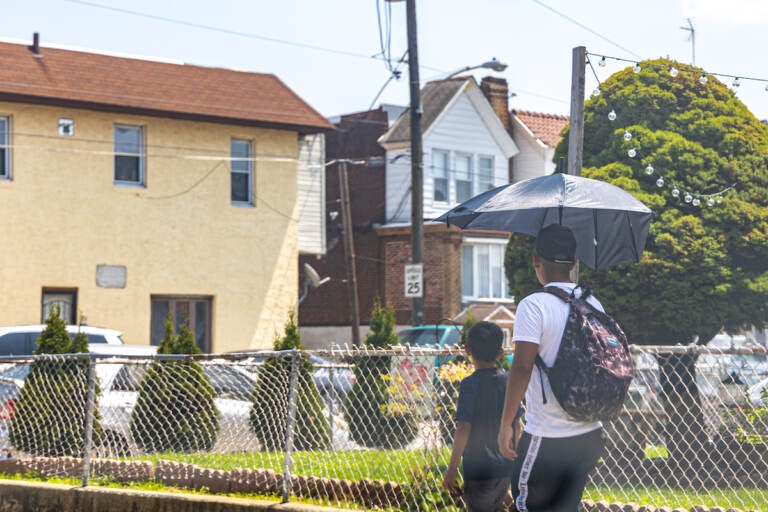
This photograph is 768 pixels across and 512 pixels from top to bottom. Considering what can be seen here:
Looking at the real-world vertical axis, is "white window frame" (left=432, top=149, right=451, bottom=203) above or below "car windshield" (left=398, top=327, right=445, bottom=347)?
above

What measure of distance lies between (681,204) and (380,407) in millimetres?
5202

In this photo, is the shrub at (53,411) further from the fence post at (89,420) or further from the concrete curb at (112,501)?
the concrete curb at (112,501)

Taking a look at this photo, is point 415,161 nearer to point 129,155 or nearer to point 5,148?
point 129,155

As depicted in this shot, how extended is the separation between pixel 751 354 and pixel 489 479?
146cm

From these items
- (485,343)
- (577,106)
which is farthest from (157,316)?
(485,343)

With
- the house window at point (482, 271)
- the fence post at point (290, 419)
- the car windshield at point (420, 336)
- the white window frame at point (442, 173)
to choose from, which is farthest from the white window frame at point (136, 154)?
the fence post at point (290, 419)

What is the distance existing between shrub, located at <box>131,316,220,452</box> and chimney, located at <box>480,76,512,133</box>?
32761mm

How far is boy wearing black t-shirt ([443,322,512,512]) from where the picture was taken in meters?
6.56

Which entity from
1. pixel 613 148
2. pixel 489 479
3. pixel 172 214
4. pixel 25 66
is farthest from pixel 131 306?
pixel 489 479

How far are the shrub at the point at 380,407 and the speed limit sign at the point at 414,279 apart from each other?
1547cm

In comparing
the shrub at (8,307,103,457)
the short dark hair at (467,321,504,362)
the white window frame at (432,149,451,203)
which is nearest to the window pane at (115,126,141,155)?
the white window frame at (432,149,451,203)

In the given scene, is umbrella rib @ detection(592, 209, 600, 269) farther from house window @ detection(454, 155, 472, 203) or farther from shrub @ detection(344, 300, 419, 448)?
house window @ detection(454, 155, 472, 203)

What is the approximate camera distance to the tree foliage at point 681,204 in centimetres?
1277

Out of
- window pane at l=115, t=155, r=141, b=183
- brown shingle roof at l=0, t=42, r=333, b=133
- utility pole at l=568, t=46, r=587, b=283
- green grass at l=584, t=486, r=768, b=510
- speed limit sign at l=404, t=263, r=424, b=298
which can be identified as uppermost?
brown shingle roof at l=0, t=42, r=333, b=133
